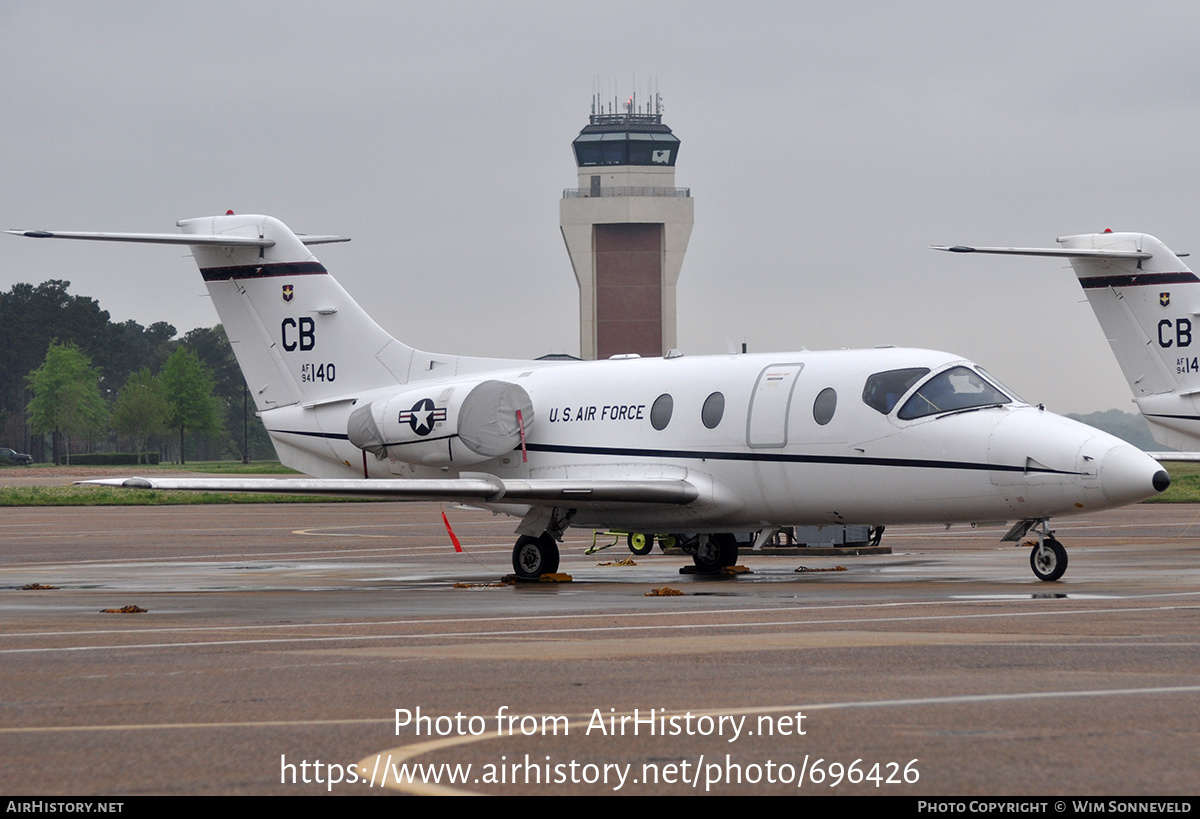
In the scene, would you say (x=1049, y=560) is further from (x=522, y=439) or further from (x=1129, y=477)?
(x=522, y=439)

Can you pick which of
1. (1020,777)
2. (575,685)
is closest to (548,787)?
(1020,777)

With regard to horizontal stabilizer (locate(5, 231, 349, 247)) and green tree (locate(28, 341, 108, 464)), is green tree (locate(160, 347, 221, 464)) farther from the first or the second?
horizontal stabilizer (locate(5, 231, 349, 247))

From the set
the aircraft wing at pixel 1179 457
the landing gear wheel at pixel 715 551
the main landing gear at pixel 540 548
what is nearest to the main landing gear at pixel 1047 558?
the landing gear wheel at pixel 715 551

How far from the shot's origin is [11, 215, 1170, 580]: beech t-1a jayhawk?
19.5 metres

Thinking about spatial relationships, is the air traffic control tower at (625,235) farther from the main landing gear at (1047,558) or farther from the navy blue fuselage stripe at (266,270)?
the main landing gear at (1047,558)

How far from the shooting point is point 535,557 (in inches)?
877

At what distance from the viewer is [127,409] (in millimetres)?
152500

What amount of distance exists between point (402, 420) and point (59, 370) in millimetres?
131714

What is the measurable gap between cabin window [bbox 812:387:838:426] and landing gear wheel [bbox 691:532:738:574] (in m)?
3.22

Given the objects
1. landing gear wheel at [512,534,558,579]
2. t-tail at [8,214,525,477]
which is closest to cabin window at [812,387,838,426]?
landing gear wheel at [512,534,558,579]

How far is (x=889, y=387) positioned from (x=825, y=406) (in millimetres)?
918

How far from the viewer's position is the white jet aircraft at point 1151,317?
30.9 metres

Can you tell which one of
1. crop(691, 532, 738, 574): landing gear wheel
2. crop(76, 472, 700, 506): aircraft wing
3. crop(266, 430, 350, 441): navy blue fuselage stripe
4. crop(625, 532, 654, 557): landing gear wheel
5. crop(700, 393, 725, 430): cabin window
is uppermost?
crop(700, 393, 725, 430): cabin window

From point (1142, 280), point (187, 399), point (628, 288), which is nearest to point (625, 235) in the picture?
point (628, 288)
